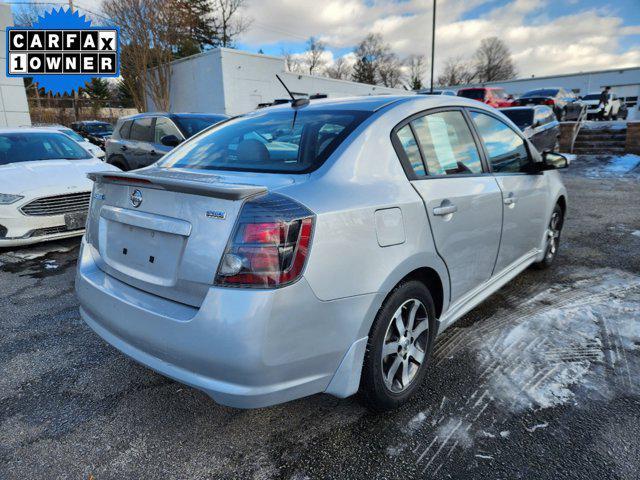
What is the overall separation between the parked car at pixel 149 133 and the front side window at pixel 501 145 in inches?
220

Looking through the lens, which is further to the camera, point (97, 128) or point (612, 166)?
point (97, 128)

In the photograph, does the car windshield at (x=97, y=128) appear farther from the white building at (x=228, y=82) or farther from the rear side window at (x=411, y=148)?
the rear side window at (x=411, y=148)

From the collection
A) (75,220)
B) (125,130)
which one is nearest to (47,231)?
(75,220)

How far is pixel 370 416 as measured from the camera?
2262 millimetres

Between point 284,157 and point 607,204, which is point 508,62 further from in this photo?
point 284,157

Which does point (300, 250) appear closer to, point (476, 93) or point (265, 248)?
point (265, 248)

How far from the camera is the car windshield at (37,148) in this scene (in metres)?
6.03

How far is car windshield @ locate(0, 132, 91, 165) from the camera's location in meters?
6.03

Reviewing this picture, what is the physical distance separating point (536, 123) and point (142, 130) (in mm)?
9822

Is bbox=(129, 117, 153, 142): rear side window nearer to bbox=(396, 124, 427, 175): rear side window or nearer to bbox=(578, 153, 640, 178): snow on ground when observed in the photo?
bbox=(396, 124, 427, 175): rear side window

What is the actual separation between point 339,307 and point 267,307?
33cm

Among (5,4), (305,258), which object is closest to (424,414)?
(305,258)

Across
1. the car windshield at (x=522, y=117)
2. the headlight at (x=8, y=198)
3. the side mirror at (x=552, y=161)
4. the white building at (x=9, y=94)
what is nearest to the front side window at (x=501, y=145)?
the side mirror at (x=552, y=161)

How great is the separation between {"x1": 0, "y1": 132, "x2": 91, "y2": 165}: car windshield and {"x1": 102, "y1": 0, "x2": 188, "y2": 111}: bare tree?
21.7 metres
